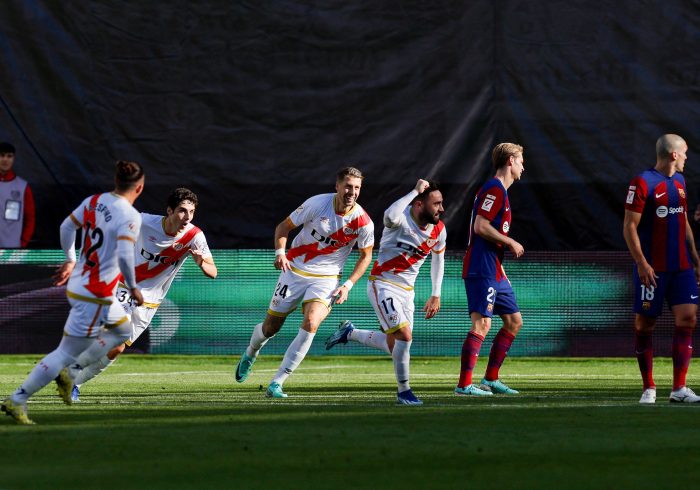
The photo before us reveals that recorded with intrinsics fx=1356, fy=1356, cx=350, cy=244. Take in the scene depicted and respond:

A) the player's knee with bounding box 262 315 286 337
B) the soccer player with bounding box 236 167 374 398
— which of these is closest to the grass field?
the player's knee with bounding box 262 315 286 337

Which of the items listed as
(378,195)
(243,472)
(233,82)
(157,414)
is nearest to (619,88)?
(378,195)

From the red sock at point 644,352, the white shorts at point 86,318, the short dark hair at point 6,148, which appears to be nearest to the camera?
the white shorts at point 86,318

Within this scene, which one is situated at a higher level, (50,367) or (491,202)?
(491,202)

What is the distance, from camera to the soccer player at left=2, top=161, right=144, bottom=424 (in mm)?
8109

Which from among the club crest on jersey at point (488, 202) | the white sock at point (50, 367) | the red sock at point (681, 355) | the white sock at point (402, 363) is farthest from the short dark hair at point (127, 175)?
the red sock at point (681, 355)

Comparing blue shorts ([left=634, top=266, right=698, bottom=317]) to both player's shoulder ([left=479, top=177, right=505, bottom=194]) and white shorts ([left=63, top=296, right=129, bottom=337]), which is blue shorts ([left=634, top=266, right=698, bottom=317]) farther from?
white shorts ([left=63, top=296, right=129, bottom=337])

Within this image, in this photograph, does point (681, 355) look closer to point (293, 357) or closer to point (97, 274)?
point (293, 357)

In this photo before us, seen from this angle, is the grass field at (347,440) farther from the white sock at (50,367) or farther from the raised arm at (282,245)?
the raised arm at (282,245)

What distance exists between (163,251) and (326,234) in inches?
54.1

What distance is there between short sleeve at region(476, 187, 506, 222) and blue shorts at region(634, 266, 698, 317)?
4.96 feet

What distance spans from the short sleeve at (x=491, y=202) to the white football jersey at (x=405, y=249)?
352 millimetres

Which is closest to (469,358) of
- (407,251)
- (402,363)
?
(407,251)

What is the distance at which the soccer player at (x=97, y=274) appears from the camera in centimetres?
811

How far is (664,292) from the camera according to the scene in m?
9.84
